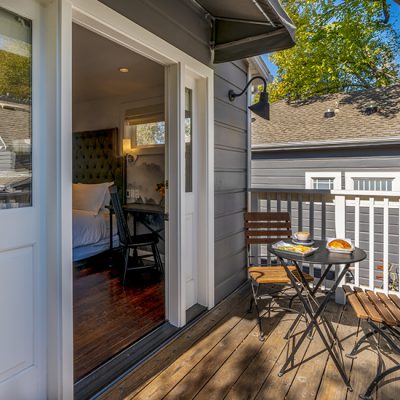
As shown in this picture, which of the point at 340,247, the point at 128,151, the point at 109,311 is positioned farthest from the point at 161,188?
the point at 340,247

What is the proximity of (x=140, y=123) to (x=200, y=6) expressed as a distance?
2381mm

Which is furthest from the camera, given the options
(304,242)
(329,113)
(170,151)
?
(329,113)

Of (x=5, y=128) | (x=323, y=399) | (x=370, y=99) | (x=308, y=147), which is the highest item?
(x=370, y=99)

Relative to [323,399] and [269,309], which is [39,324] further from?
[269,309]

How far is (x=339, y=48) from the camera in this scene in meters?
9.06

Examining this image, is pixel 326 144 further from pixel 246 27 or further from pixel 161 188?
pixel 246 27

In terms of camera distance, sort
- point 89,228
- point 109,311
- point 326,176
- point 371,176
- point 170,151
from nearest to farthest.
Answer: point 170,151, point 109,311, point 89,228, point 371,176, point 326,176

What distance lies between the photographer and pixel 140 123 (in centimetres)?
480

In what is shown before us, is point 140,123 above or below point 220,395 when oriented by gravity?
above

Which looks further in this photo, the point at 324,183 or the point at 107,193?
the point at 324,183

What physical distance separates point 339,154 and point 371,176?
70 cm

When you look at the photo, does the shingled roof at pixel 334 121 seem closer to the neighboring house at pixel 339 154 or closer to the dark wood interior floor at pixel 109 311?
the neighboring house at pixel 339 154

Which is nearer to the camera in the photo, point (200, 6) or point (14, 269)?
point (14, 269)

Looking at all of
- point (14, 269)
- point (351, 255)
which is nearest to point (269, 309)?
point (351, 255)
